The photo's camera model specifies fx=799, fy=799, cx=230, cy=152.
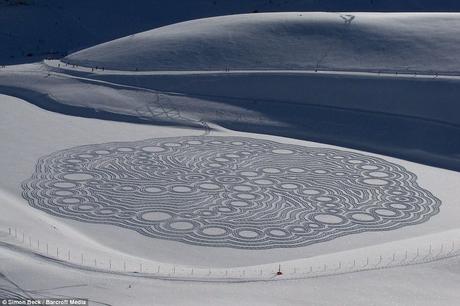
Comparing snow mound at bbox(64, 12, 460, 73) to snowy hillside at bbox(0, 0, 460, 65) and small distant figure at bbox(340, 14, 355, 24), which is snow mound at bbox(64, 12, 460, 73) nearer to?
small distant figure at bbox(340, 14, 355, 24)

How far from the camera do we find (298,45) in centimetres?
3150

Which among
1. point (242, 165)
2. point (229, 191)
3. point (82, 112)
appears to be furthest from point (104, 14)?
point (229, 191)

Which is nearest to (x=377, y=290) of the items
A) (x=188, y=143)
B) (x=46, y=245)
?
(x=46, y=245)

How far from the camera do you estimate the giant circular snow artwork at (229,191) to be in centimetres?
1833

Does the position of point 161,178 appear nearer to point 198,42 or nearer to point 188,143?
point 188,143

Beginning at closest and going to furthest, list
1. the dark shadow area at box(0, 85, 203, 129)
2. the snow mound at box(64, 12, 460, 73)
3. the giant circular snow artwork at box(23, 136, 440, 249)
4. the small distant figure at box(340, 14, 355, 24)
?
the giant circular snow artwork at box(23, 136, 440, 249)
the dark shadow area at box(0, 85, 203, 129)
the snow mound at box(64, 12, 460, 73)
the small distant figure at box(340, 14, 355, 24)

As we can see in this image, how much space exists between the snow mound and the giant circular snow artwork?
20.8 ft

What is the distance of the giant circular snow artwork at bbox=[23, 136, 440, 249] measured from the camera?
60.1 feet

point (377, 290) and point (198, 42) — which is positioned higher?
point (198, 42)

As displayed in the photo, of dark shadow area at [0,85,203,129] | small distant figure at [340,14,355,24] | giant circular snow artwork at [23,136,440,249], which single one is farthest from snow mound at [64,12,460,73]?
giant circular snow artwork at [23,136,440,249]

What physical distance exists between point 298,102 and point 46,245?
48.9 ft

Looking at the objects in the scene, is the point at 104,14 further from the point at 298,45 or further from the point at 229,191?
the point at 229,191

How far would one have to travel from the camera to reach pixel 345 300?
12414mm

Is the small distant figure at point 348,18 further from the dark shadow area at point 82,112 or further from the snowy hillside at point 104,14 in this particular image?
the snowy hillside at point 104,14
